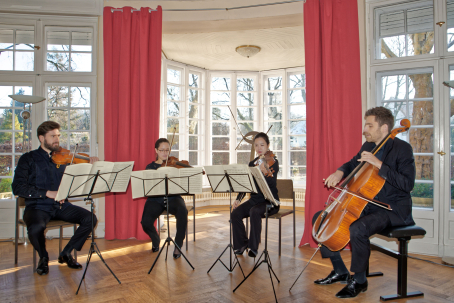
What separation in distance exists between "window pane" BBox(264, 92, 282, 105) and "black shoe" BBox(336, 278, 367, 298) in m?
4.72

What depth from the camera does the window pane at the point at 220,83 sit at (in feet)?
21.9

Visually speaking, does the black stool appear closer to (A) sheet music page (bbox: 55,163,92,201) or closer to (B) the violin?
(B) the violin

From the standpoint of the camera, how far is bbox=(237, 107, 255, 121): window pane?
22.1 ft

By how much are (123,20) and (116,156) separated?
1605 millimetres

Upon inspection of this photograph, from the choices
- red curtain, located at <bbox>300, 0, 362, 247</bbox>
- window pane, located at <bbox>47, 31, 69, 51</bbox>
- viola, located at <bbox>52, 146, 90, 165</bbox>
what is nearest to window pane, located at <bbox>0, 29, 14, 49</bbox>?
window pane, located at <bbox>47, 31, 69, 51</bbox>

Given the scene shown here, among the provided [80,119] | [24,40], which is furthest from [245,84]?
[24,40]

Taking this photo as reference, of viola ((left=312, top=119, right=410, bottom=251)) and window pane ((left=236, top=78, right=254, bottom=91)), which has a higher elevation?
window pane ((left=236, top=78, right=254, bottom=91))

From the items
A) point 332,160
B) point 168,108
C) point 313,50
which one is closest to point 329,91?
point 313,50

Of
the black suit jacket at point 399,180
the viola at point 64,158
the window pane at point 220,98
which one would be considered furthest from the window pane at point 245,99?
the black suit jacket at point 399,180

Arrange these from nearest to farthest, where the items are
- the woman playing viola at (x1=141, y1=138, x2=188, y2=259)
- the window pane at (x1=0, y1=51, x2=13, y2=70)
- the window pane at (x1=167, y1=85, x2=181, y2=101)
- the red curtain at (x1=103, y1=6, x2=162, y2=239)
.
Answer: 1. the woman playing viola at (x1=141, y1=138, x2=188, y2=259)
2. the red curtain at (x1=103, y1=6, x2=162, y2=239)
3. the window pane at (x1=0, y1=51, x2=13, y2=70)
4. the window pane at (x1=167, y1=85, x2=181, y2=101)

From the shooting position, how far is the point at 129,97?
3838 millimetres

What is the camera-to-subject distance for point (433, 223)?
3.19m

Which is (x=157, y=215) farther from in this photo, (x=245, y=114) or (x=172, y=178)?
(x=245, y=114)

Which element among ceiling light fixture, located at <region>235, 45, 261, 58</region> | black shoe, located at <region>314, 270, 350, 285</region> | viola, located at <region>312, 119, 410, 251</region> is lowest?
black shoe, located at <region>314, 270, 350, 285</region>
